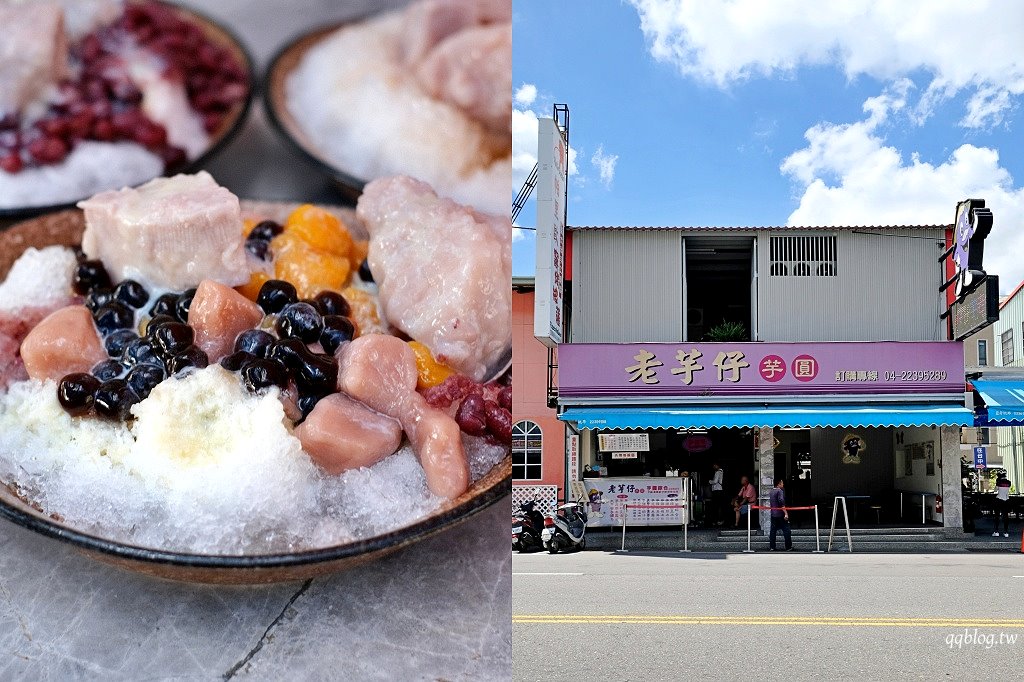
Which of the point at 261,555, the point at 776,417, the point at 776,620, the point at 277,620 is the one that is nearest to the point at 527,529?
the point at 776,417

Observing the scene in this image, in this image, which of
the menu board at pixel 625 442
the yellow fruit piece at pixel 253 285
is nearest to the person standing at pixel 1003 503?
the menu board at pixel 625 442

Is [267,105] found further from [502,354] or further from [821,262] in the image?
[821,262]

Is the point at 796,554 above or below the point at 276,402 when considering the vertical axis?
below

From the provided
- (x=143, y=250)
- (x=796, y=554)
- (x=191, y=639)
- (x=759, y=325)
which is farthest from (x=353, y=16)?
(x=759, y=325)

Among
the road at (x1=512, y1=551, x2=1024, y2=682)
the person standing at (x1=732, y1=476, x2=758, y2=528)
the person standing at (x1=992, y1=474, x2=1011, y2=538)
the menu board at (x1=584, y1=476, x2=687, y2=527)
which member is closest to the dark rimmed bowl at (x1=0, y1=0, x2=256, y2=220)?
the road at (x1=512, y1=551, x2=1024, y2=682)

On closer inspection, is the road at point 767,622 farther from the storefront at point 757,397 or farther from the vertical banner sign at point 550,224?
the vertical banner sign at point 550,224
